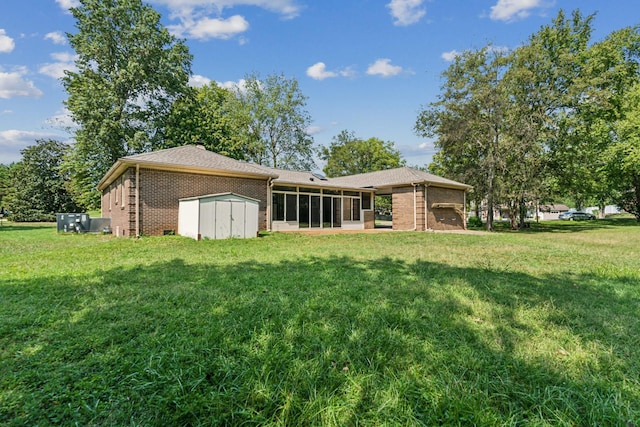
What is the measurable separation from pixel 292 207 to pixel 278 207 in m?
0.85

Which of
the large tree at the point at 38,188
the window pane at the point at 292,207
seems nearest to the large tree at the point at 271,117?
the window pane at the point at 292,207

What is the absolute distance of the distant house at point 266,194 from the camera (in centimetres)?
1088

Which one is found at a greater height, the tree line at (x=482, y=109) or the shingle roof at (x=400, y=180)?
the tree line at (x=482, y=109)

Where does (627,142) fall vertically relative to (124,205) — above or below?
above

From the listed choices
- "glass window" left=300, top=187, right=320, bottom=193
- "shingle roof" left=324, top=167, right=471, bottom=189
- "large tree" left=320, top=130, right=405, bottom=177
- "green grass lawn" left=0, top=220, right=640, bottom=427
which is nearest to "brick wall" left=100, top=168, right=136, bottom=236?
"green grass lawn" left=0, top=220, right=640, bottom=427

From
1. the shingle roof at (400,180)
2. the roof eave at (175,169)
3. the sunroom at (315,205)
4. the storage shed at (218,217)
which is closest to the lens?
the storage shed at (218,217)

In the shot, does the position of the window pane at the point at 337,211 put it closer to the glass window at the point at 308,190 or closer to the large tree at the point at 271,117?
the glass window at the point at 308,190

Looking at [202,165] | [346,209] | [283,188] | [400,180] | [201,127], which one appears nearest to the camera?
[202,165]

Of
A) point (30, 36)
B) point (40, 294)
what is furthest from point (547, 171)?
point (30, 36)

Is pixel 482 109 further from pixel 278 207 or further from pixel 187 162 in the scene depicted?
pixel 187 162

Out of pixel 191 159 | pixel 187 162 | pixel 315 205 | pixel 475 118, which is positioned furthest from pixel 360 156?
pixel 187 162

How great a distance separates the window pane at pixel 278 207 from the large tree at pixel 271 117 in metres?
17.3

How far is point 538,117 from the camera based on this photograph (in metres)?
18.4

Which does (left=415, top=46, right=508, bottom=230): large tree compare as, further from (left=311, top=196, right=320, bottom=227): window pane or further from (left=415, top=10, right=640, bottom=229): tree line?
Answer: (left=311, top=196, right=320, bottom=227): window pane
